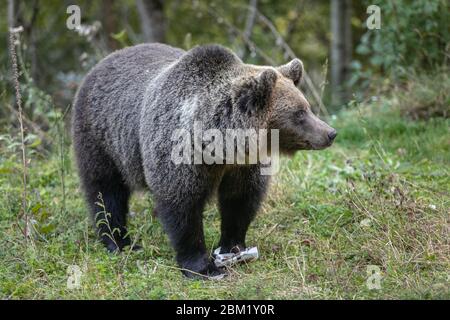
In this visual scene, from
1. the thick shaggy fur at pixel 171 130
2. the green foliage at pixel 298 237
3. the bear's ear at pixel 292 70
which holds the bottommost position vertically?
the green foliage at pixel 298 237

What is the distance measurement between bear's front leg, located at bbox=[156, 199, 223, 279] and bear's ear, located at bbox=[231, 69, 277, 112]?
0.88 m

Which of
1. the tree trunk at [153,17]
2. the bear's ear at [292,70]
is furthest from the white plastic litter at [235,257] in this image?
the tree trunk at [153,17]

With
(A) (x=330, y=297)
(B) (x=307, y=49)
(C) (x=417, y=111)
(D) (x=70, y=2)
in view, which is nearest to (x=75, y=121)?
(A) (x=330, y=297)

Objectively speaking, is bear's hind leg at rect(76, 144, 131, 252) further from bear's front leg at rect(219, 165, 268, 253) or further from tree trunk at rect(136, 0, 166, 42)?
tree trunk at rect(136, 0, 166, 42)

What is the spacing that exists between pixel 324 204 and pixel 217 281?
1.82m

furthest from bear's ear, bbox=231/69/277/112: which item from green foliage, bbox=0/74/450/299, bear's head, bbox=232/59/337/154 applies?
green foliage, bbox=0/74/450/299

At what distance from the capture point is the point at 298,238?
239 inches

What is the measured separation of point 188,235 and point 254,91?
1.31 metres

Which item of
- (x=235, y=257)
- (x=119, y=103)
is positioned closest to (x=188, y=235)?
(x=235, y=257)

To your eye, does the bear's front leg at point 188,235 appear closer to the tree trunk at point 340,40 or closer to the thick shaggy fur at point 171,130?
the thick shaggy fur at point 171,130

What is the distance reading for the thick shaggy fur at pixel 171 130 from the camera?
5234 millimetres

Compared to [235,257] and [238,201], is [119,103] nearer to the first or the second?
[238,201]

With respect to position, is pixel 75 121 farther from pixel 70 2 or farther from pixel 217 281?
pixel 70 2
